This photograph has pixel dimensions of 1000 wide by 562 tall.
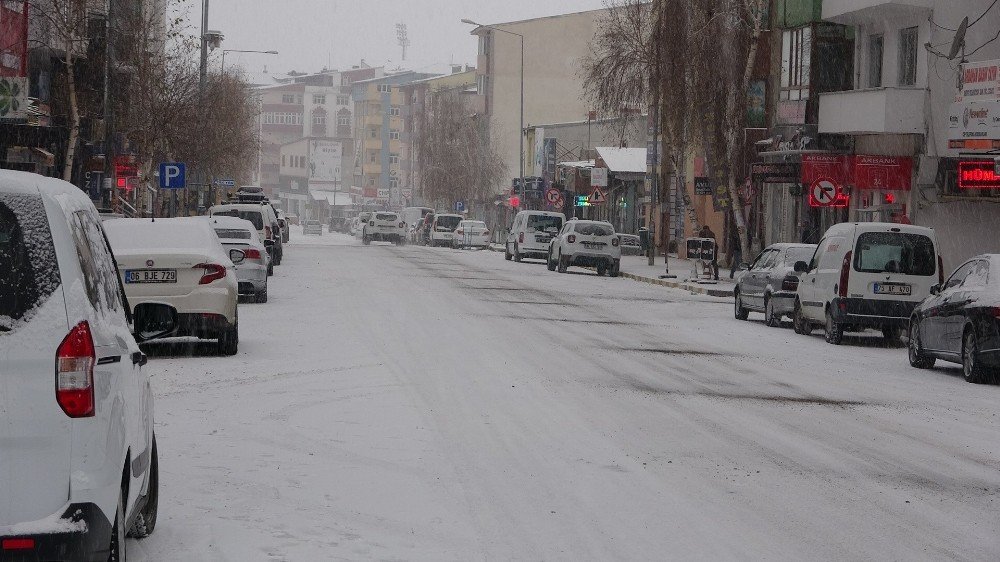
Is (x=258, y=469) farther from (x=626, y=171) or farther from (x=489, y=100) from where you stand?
(x=489, y=100)

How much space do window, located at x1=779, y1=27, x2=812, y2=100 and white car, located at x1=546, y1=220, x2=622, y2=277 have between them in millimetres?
6706

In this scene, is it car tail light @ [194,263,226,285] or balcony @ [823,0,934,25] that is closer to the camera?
car tail light @ [194,263,226,285]

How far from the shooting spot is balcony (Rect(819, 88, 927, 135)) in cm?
3584

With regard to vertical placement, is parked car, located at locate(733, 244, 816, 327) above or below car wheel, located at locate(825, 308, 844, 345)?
above

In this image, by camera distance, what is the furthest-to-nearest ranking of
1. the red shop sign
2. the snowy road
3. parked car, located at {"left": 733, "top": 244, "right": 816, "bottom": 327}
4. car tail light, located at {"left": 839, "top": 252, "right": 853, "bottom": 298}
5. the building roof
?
the building roof
the red shop sign
parked car, located at {"left": 733, "top": 244, "right": 816, "bottom": 327}
car tail light, located at {"left": 839, "top": 252, "right": 853, "bottom": 298}
the snowy road

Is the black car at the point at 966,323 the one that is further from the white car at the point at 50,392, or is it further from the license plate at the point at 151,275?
the white car at the point at 50,392

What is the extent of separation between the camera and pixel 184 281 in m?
17.1

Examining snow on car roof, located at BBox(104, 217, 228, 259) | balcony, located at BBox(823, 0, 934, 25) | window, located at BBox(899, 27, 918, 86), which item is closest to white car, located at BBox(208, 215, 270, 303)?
snow on car roof, located at BBox(104, 217, 228, 259)

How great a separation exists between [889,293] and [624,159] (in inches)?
2095

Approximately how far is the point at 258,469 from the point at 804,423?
16.8 ft

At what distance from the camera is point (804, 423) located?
1241cm

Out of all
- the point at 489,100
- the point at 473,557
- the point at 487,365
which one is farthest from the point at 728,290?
the point at 489,100

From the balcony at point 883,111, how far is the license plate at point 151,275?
2321cm

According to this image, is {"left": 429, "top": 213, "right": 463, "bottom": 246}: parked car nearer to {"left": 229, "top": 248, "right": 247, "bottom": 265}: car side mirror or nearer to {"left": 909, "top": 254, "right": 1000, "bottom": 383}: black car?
{"left": 229, "top": 248, "right": 247, "bottom": 265}: car side mirror
